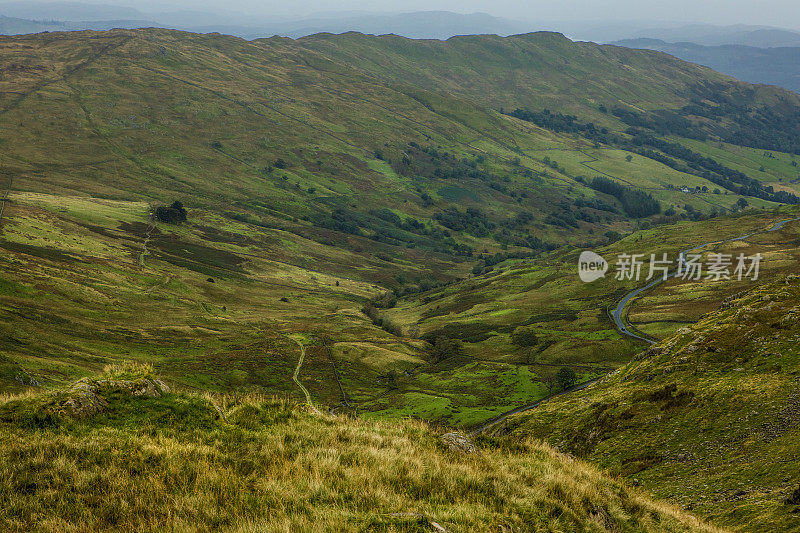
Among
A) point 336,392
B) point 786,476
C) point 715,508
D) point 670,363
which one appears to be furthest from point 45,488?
point 336,392

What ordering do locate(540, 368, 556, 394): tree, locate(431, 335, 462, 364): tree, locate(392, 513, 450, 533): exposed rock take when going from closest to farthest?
1. locate(392, 513, 450, 533): exposed rock
2. locate(540, 368, 556, 394): tree
3. locate(431, 335, 462, 364): tree

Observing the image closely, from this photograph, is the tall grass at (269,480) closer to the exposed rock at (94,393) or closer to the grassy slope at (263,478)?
the grassy slope at (263,478)

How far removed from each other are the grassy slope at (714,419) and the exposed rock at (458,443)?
40.1 feet

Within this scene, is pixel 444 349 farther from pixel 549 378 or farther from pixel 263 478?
pixel 263 478

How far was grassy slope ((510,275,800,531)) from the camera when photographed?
26.7 m

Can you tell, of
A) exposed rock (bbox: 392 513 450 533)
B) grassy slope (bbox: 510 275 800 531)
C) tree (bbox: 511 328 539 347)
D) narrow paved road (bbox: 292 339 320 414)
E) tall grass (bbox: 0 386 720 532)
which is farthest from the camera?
tree (bbox: 511 328 539 347)

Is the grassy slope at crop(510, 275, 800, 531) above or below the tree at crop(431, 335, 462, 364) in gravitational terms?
above

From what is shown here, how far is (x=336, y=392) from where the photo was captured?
126750 millimetres

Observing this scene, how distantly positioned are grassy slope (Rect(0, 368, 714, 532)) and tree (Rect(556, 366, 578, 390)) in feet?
317

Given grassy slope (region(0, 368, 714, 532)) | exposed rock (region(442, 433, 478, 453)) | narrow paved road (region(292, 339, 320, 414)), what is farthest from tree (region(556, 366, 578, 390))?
exposed rock (region(442, 433, 478, 453))

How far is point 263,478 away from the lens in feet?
46.4

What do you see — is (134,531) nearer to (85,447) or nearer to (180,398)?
(85,447)

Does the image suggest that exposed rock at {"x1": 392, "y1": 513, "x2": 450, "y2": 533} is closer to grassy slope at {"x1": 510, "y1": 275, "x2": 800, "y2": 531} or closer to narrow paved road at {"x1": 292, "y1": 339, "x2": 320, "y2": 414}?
grassy slope at {"x1": 510, "y1": 275, "x2": 800, "y2": 531}

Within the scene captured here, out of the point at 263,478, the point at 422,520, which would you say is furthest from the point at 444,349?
the point at 422,520
